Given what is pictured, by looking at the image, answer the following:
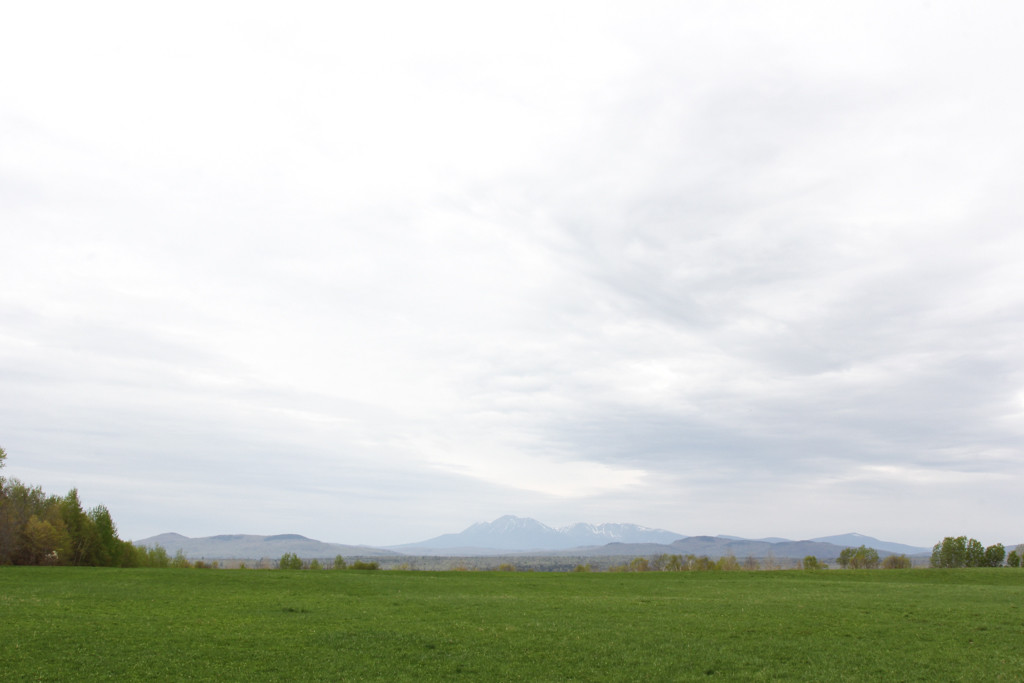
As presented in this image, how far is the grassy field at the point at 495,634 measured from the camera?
17250mm

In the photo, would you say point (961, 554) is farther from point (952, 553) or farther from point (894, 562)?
point (894, 562)

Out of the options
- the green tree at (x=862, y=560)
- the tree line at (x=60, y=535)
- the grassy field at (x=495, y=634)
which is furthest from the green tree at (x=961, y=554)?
the tree line at (x=60, y=535)

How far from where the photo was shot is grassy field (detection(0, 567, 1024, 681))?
17250 mm

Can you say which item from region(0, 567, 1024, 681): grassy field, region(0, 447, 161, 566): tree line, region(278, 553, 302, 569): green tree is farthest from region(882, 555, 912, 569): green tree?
region(0, 447, 161, 566): tree line

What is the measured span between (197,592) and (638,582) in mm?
28880

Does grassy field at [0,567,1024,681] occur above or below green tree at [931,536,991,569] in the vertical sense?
Result: above

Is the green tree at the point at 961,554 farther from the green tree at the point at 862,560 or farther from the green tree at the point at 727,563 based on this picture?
the green tree at the point at 727,563

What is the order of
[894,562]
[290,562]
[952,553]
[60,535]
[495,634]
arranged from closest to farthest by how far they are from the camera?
[495,634], [60,535], [290,562], [894,562], [952,553]

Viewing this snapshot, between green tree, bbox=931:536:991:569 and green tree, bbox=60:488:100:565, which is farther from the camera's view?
green tree, bbox=931:536:991:569

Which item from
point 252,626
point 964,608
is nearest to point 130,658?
point 252,626

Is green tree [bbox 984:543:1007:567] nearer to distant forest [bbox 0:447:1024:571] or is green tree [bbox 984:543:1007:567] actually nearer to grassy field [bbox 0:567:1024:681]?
distant forest [bbox 0:447:1024:571]

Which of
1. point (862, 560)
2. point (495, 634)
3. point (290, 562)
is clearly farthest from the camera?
point (862, 560)

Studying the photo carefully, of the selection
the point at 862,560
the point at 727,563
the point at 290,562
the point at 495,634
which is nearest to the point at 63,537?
the point at 290,562

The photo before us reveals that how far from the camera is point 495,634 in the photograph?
22.1 metres
